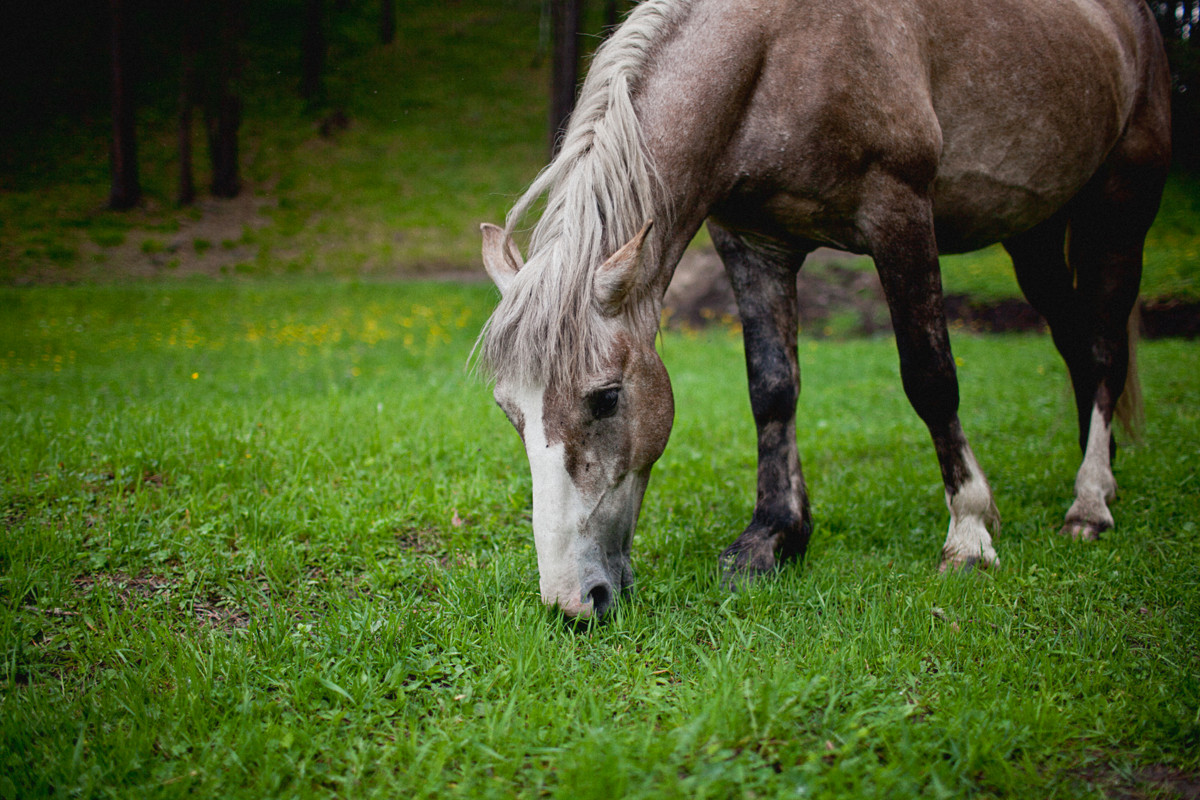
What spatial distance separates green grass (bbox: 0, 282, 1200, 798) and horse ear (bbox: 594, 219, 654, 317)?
111 cm

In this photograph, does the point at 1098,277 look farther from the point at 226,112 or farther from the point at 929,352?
the point at 226,112

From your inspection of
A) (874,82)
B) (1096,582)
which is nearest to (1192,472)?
(1096,582)

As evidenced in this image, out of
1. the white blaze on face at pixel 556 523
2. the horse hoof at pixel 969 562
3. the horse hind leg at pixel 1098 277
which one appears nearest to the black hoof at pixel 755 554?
the horse hoof at pixel 969 562

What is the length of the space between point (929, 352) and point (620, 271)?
1595mm

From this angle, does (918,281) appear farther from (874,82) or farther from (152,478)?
(152,478)

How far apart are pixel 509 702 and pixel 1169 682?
6.50ft

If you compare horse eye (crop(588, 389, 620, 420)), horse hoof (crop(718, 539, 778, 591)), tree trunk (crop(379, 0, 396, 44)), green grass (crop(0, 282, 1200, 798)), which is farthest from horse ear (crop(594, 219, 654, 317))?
tree trunk (crop(379, 0, 396, 44))

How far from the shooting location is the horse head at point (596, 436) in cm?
236

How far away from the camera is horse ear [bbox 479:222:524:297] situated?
2.66 m

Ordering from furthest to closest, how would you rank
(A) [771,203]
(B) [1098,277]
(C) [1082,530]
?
1. (B) [1098,277]
2. (C) [1082,530]
3. (A) [771,203]

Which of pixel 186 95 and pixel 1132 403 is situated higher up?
pixel 186 95

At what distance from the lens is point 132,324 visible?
1205 cm

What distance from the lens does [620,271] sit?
2.38 metres

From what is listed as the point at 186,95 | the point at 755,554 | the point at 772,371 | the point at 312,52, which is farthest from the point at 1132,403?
the point at 312,52
